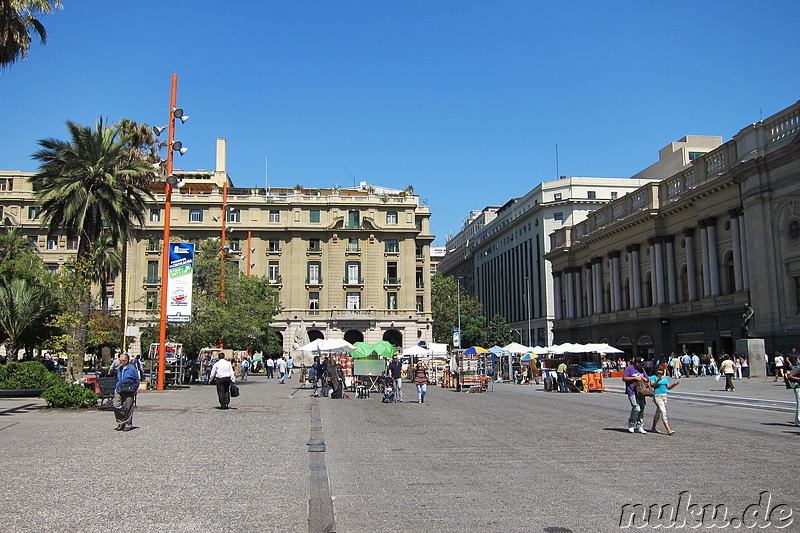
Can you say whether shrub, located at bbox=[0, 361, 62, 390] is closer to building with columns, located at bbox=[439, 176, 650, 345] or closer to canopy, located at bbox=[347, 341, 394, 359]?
canopy, located at bbox=[347, 341, 394, 359]

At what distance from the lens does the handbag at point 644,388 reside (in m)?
14.4

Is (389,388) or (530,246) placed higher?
(530,246)

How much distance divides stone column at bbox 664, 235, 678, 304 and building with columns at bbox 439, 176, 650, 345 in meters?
34.1

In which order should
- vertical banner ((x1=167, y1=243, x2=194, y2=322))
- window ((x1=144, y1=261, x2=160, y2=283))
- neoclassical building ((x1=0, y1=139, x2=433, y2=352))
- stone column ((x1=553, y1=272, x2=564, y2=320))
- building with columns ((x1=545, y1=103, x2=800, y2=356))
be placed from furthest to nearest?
1. stone column ((x1=553, y1=272, x2=564, y2=320))
2. neoclassical building ((x1=0, y1=139, x2=433, y2=352))
3. window ((x1=144, y1=261, x2=160, y2=283))
4. building with columns ((x1=545, y1=103, x2=800, y2=356))
5. vertical banner ((x1=167, y1=243, x2=194, y2=322))

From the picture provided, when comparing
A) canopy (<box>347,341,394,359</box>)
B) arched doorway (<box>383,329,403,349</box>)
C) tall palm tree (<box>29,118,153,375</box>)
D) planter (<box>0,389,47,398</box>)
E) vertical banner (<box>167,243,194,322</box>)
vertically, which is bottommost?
planter (<box>0,389,47,398</box>)

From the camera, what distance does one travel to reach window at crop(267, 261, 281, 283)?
73.3m

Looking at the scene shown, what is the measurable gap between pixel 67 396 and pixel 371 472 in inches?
485

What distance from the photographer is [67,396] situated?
61.0ft

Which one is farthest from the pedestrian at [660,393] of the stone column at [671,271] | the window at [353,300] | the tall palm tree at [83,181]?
the window at [353,300]

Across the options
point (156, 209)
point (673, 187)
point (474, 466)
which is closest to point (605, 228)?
point (673, 187)

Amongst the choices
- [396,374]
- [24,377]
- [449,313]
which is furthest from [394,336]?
[24,377]

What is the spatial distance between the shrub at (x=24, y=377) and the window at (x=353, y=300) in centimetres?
5007

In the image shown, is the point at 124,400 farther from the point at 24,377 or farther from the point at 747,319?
the point at 747,319

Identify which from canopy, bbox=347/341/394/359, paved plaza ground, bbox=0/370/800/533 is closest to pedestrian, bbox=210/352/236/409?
paved plaza ground, bbox=0/370/800/533
